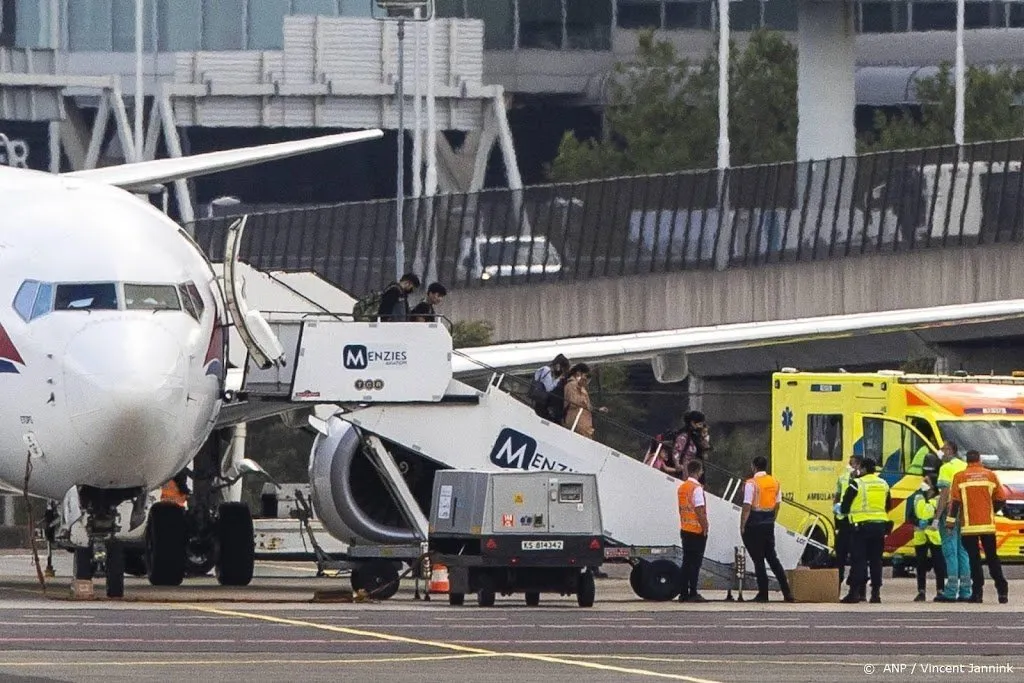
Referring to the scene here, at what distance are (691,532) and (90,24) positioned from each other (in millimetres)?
64709

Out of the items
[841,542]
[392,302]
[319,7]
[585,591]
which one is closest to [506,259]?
[392,302]

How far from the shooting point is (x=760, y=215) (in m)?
49.1

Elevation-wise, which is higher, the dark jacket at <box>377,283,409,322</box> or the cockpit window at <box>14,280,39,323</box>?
the dark jacket at <box>377,283,409,322</box>

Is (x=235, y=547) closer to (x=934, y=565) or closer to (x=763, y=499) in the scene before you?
(x=763, y=499)

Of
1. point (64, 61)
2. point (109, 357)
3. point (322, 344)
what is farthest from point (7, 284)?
point (64, 61)

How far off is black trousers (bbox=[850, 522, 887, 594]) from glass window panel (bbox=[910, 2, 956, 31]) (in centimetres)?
7013

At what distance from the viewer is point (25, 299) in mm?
24562

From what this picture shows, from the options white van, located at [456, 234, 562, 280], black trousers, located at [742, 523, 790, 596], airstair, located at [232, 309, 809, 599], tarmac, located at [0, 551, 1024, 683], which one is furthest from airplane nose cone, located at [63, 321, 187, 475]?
white van, located at [456, 234, 562, 280]

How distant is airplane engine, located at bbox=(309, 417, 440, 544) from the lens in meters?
28.5

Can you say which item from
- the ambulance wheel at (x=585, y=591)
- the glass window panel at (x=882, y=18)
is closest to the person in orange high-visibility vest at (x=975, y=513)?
the ambulance wheel at (x=585, y=591)

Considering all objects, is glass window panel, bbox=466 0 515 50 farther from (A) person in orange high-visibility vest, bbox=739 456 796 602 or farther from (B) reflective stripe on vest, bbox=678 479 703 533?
(B) reflective stripe on vest, bbox=678 479 703 533

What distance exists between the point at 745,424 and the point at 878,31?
178 feet

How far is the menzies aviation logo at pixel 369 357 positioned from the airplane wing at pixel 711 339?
5.02m

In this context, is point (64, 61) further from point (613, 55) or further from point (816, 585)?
point (816, 585)
